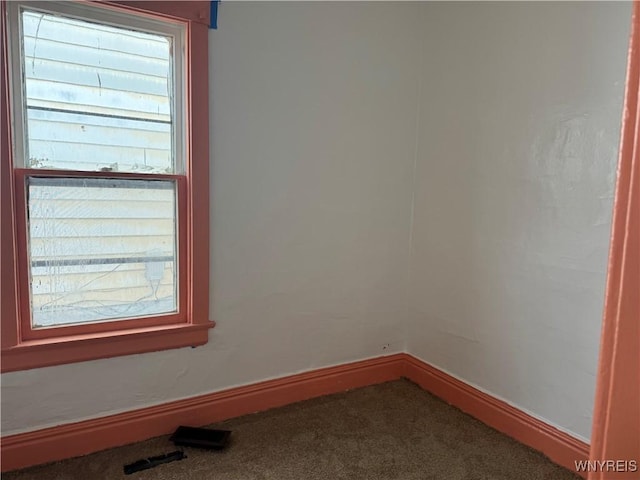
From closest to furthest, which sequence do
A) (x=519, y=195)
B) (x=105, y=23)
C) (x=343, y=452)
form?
1. (x=105, y=23)
2. (x=343, y=452)
3. (x=519, y=195)

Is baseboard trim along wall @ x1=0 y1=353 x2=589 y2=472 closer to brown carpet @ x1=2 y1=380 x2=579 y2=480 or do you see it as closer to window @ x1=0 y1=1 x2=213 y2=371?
brown carpet @ x1=2 y1=380 x2=579 y2=480

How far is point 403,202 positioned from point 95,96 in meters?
1.61

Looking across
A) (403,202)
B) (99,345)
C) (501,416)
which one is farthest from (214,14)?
(501,416)

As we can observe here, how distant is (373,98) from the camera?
7.52 feet

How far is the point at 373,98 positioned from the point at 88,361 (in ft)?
6.01

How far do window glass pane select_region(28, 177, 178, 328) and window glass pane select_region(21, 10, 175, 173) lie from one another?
0.31 feet

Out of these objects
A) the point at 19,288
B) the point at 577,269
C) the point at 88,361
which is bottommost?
the point at 88,361

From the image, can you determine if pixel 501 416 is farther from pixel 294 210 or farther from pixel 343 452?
pixel 294 210

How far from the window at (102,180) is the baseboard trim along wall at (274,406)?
0.97 ft

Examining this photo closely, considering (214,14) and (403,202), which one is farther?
(403,202)

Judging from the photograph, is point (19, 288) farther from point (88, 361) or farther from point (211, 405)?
point (211, 405)

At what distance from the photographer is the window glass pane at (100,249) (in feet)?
5.49

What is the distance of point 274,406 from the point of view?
2170 millimetres

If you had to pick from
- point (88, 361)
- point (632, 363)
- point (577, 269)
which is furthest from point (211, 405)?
point (632, 363)
